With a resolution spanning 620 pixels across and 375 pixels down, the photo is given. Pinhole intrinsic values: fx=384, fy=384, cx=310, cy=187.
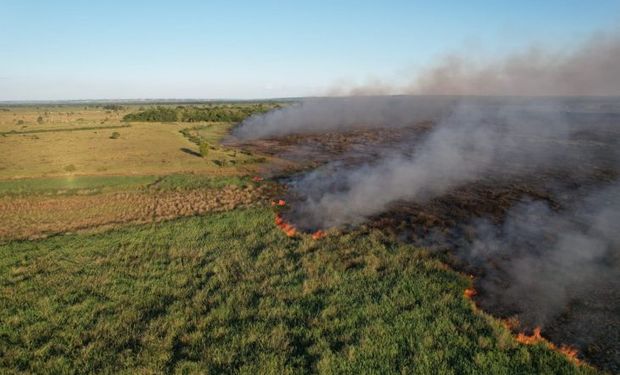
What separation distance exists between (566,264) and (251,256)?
380 inches

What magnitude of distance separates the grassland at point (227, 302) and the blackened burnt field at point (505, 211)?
1.38 m

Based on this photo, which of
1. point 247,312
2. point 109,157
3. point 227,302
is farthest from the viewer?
point 109,157

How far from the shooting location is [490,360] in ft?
23.2

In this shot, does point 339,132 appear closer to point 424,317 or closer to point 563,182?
point 563,182

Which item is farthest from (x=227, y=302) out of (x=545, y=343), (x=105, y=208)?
(x=105, y=208)

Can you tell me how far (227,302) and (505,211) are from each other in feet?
45.7

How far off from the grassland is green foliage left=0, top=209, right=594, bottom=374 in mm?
35

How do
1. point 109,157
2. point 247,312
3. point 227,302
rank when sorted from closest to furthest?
point 247,312 < point 227,302 < point 109,157

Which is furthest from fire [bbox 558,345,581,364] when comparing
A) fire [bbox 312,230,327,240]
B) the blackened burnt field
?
fire [bbox 312,230,327,240]

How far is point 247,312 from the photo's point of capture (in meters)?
8.87

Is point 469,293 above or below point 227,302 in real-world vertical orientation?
below

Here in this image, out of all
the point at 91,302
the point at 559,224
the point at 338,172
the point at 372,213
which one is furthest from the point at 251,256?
the point at 338,172

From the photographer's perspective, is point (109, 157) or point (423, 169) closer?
point (423, 169)

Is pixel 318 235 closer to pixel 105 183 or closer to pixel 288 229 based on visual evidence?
pixel 288 229
